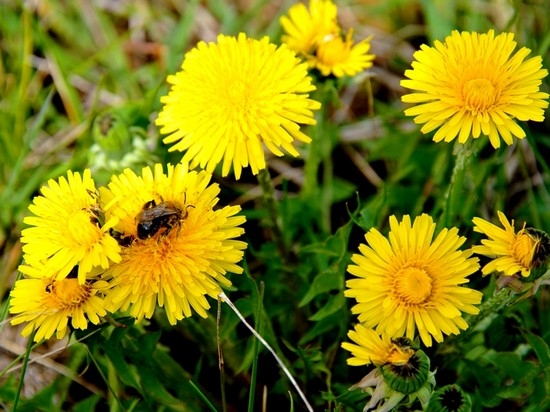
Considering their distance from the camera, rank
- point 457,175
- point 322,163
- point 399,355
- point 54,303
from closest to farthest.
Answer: point 399,355, point 54,303, point 457,175, point 322,163

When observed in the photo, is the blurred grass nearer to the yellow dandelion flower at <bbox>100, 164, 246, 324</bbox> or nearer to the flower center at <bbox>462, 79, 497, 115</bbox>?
the yellow dandelion flower at <bbox>100, 164, 246, 324</bbox>

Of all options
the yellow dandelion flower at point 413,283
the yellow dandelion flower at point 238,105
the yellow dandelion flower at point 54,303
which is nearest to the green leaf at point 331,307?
the yellow dandelion flower at point 413,283

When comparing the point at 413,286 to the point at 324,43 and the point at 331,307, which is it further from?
the point at 324,43

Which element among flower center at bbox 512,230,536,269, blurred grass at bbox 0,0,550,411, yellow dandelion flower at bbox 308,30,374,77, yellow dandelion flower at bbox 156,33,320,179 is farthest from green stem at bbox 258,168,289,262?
flower center at bbox 512,230,536,269

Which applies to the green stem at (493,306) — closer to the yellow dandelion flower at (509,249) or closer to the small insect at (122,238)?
the yellow dandelion flower at (509,249)

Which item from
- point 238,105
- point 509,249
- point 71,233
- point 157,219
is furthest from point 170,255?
point 509,249

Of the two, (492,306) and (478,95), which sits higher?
(478,95)

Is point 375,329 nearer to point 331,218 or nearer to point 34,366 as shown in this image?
point 331,218
